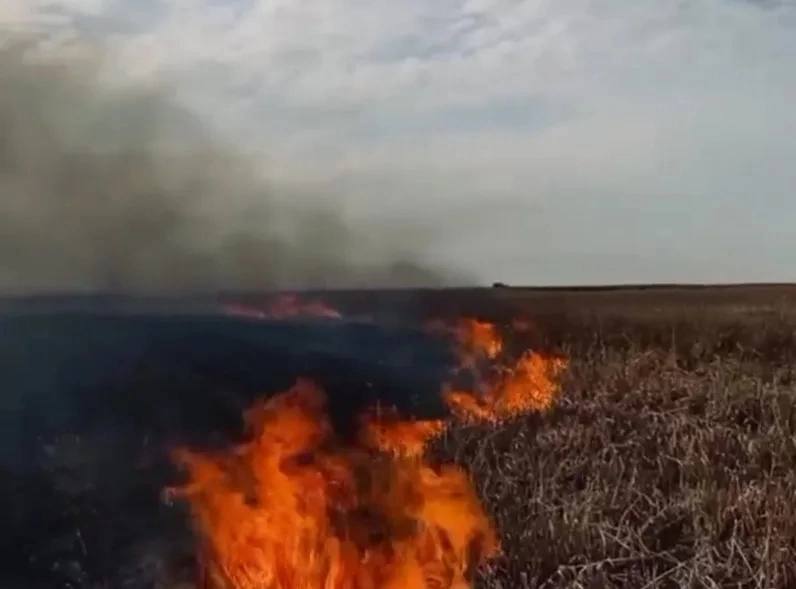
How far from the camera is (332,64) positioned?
3.52 metres

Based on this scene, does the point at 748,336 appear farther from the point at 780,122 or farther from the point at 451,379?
the point at 451,379

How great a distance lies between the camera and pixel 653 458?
327 centimetres

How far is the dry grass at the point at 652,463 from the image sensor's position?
9.43ft

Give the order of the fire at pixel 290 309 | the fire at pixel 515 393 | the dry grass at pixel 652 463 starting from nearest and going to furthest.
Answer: the dry grass at pixel 652 463 < the fire at pixel 515 393 < the fire at pixel 290 309

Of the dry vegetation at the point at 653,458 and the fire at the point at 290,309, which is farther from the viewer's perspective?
the fire at the point at 290,309

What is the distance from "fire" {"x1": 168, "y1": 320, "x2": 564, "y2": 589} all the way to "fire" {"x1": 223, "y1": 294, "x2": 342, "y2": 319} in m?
0.62

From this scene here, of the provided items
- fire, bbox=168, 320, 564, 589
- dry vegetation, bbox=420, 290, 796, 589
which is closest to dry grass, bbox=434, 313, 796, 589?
dry vegetation, bbox=420, 290, 796, 589

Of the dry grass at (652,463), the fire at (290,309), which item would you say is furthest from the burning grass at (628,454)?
the fire at (290,309)

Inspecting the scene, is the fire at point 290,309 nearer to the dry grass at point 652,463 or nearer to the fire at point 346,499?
the fire at point 346,499

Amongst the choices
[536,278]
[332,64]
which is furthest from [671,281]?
[332,64]

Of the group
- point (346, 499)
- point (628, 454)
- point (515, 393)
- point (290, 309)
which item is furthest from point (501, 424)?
point (290, 309)

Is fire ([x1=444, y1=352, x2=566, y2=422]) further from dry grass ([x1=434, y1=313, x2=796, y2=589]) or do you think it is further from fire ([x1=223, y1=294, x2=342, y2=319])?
fire ([x1=223, y1=294, x2=342, y2=319])

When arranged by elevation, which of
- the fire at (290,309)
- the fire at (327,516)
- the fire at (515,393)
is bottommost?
the fire at (327,516)

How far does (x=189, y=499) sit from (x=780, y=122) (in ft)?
7.31
